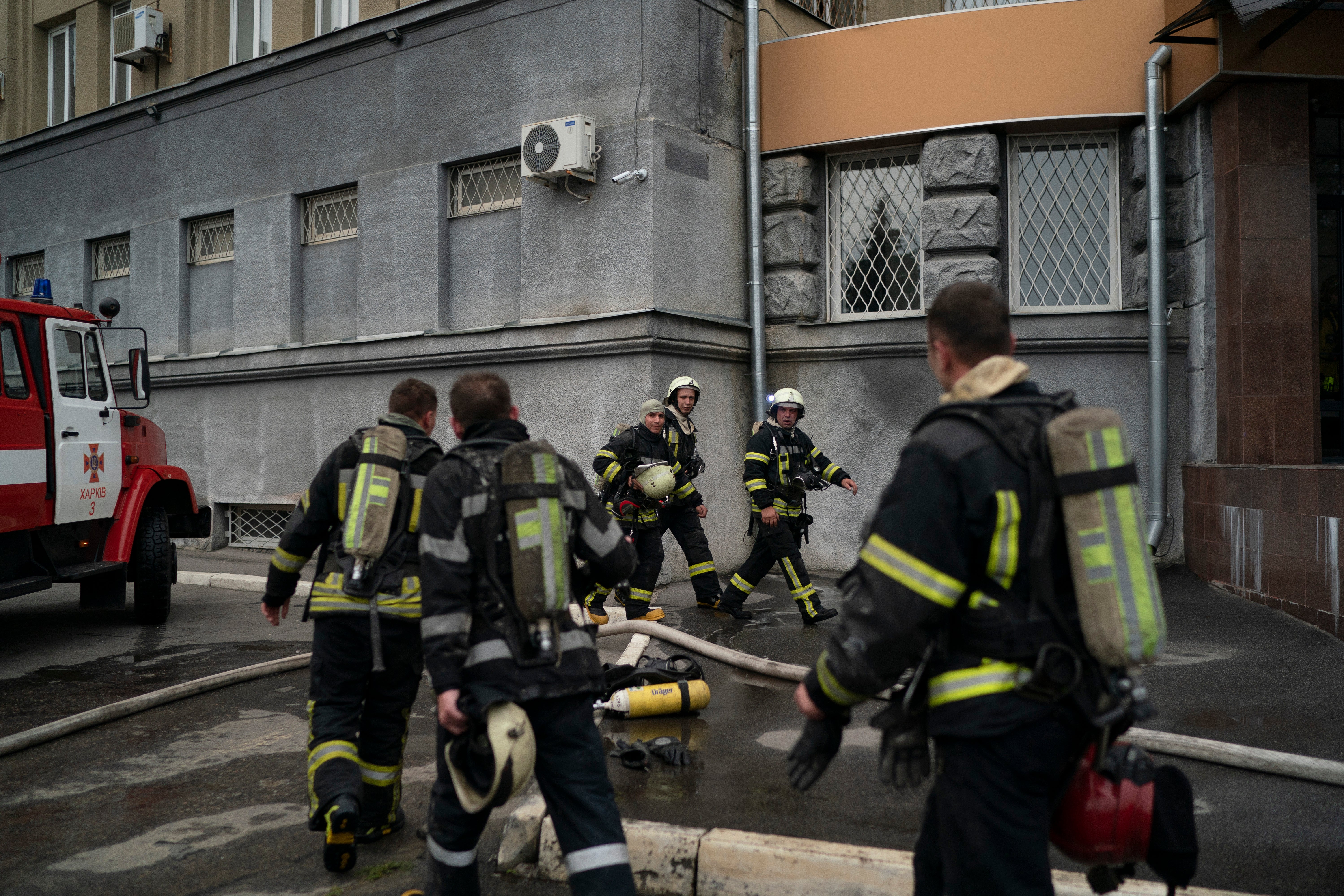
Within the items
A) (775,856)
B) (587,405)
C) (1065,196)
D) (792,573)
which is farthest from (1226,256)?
(775,856)

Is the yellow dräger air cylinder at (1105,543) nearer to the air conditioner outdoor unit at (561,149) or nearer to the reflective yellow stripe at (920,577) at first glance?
the reflective yellow stripe at (920,577)

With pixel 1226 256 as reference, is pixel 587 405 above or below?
below

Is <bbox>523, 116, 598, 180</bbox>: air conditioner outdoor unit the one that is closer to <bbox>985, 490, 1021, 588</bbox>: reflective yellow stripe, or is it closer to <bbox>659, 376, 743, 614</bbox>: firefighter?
<bbox>659, 376, 743, 614</bbox>: firefighter

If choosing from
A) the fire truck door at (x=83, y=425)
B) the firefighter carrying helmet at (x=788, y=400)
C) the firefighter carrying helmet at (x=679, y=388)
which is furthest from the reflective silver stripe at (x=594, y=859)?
the fire truck door at (x=83, y=425)

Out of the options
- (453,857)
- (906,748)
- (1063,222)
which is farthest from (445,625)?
(1063,222)

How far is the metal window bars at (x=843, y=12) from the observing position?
12.6 m

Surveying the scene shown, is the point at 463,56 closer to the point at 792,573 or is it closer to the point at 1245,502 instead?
the point at 792,573

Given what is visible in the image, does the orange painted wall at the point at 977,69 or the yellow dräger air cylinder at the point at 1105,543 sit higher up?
the orange painted wall at the point at 977,69

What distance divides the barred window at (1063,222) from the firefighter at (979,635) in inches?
338

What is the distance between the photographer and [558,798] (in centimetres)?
300

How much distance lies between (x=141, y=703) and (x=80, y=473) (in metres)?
2.93

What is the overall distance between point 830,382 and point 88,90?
482 inches

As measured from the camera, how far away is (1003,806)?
2.27m

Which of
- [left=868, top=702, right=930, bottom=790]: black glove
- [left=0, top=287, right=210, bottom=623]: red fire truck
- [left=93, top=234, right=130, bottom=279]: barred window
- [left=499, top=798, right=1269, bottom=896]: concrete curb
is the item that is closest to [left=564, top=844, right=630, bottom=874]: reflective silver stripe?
[left=499, top=798, right=1269, bottom=896]: concrete curb
